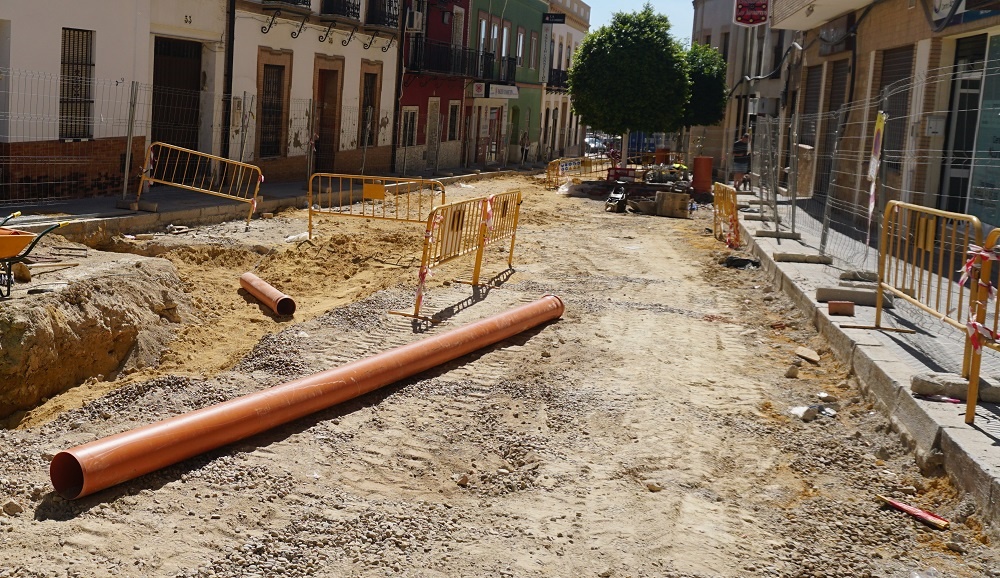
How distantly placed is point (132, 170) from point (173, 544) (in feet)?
44.3

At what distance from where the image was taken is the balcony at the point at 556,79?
51.0 meters

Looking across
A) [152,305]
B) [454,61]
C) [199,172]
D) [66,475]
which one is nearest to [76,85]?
[199,172]

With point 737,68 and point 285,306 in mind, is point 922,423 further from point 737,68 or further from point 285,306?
point 737,68

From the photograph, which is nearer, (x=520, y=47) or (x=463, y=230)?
(x=463, y=230)

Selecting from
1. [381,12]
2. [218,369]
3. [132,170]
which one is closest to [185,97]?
[132,170]

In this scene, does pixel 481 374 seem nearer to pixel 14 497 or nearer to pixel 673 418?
pixel 673 418

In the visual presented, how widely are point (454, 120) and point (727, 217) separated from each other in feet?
63.9

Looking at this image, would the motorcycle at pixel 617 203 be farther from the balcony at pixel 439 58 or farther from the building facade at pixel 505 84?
the building facade at pixel 505 84

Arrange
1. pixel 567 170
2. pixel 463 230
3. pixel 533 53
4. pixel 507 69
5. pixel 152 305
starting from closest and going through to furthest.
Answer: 1. pixel 152 305
2. pixel 463 230
3. pixel 567 170
4. pixel 507 69
5. pixel 533 53

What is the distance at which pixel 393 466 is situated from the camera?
19.7 feet

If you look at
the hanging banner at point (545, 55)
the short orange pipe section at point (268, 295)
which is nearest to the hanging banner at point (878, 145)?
the short orange pipe section at point (268, 295)

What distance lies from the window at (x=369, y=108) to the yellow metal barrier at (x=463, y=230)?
1509 cm

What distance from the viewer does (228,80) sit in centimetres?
2056

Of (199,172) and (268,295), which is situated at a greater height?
(199,172)
